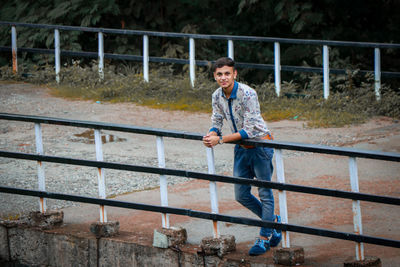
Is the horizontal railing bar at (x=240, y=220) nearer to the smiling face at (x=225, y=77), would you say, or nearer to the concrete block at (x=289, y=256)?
the concrete block at (x=289, y=256)

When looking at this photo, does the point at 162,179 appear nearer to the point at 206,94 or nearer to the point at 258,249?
the point at 258,249

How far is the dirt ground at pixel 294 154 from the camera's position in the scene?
634cm

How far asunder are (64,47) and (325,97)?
25.2 feet

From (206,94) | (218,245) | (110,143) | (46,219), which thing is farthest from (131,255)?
(206,94)

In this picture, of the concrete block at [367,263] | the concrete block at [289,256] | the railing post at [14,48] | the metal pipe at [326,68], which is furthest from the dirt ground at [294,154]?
the metal pipe at [326,68]

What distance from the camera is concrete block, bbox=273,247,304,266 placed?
17.0 feet

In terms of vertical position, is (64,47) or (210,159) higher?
(64,47)

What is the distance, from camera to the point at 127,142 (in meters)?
10.6

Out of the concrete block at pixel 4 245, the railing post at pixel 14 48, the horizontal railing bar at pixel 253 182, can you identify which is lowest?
the concrete block at pixel 4 245

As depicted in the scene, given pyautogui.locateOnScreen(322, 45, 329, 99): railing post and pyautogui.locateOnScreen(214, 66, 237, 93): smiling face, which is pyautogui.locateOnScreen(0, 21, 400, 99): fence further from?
pyautogui.locateOnScreen(214, 66, 237, 93): smiling face

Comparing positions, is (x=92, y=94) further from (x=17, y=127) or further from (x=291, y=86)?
(x=291, y=86)

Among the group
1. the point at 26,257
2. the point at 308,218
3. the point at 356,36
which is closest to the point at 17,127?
the point at 26,257

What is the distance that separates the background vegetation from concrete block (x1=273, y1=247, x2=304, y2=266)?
7.48 metres

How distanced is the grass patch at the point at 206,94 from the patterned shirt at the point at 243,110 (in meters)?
5.80
